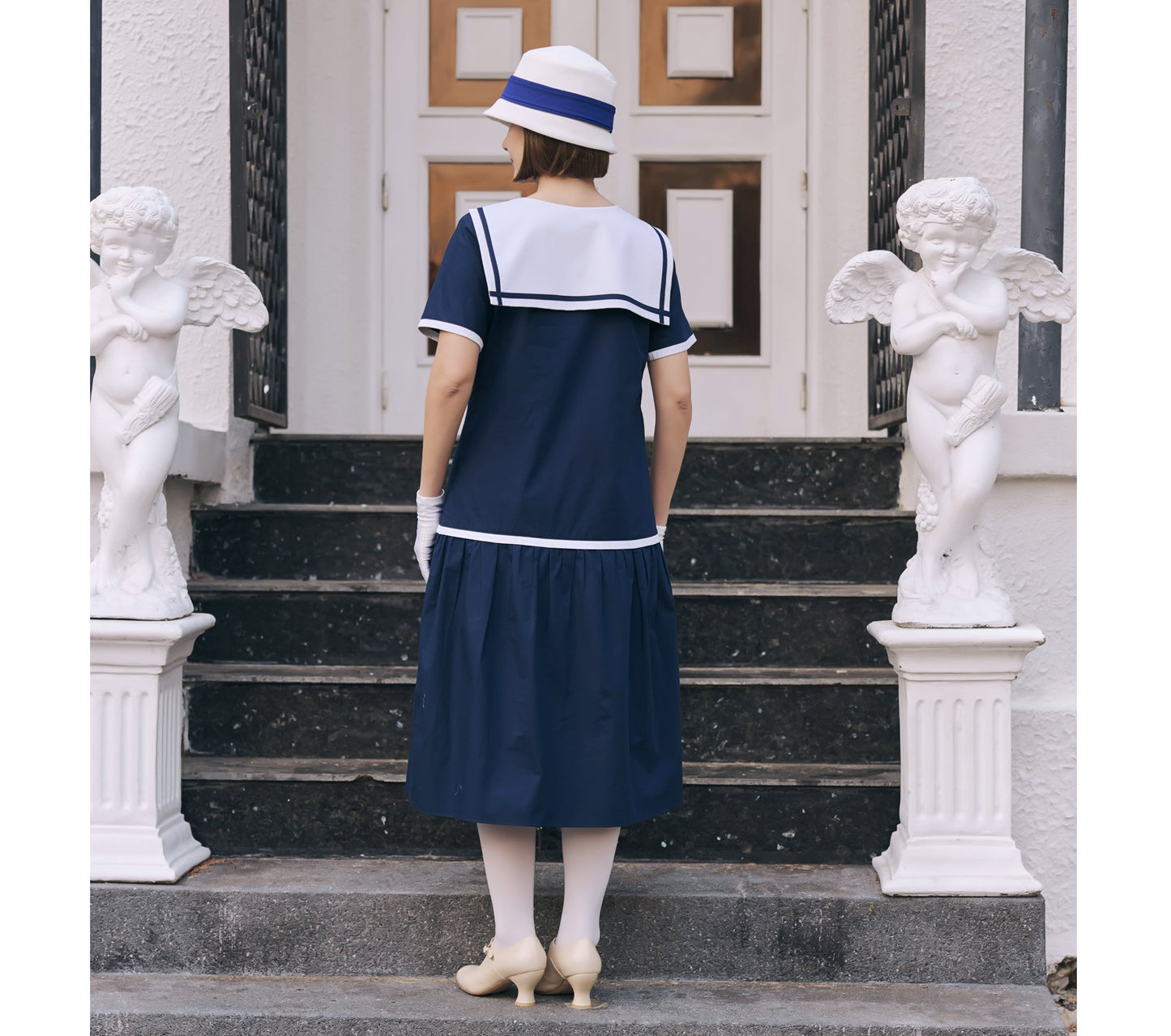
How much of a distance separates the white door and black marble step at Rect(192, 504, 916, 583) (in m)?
1.04

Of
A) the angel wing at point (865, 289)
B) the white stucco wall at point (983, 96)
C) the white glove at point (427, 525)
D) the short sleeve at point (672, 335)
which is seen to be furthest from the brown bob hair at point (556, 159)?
the white stucco wall at point (983, 96)

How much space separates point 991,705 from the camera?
247 centimetres

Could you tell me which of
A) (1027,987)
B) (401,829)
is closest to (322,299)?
(401,829)

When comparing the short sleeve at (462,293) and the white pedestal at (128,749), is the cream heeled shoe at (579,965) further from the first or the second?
the short sleeve at (462,293)

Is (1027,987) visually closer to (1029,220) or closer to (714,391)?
(1029,220)

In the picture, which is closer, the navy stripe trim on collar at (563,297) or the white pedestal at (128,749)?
the navy stripe trim on collar at (563,297)

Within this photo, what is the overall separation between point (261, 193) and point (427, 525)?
174cm

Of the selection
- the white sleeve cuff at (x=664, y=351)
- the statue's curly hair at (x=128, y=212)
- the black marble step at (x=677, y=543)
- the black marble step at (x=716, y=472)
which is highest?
the statue's curly hair at (x=128, y=212)

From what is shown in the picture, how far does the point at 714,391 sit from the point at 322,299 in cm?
142

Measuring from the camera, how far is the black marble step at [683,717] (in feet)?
9.32

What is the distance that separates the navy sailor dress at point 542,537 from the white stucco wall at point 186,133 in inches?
60.8

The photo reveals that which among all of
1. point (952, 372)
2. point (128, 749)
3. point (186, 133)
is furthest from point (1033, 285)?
point (186, 133)

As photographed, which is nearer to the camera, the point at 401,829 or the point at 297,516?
the point at 401,829

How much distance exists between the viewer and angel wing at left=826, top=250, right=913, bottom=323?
8.41ft
